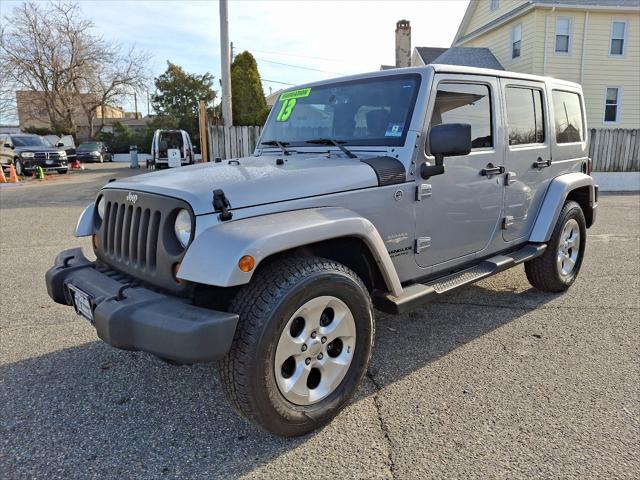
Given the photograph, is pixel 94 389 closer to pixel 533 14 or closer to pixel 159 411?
pixel 159 411

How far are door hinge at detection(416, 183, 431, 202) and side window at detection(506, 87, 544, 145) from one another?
122 centimetres

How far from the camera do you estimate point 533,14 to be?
18.1 m

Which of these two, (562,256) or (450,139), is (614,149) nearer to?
(562,256)

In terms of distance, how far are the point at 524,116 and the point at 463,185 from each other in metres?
1.19

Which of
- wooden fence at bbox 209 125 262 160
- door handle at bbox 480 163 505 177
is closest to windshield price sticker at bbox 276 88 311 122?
door handle at bbox 480 163 505 177

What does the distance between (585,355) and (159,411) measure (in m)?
2.96

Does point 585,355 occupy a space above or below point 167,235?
below

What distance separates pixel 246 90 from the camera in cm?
2462

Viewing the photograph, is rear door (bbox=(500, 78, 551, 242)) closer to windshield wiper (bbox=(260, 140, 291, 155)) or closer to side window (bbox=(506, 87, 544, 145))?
side window (bbox=(506, 87, 544, 145))

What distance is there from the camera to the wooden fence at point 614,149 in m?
15.2

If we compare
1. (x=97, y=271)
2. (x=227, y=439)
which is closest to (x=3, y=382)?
(x=97, y=271)

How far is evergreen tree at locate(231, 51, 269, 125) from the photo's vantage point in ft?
80.4

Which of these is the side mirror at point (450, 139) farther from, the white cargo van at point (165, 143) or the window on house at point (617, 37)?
the window on house at point (617, 37)

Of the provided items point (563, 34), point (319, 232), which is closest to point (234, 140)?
point (319, 232)
